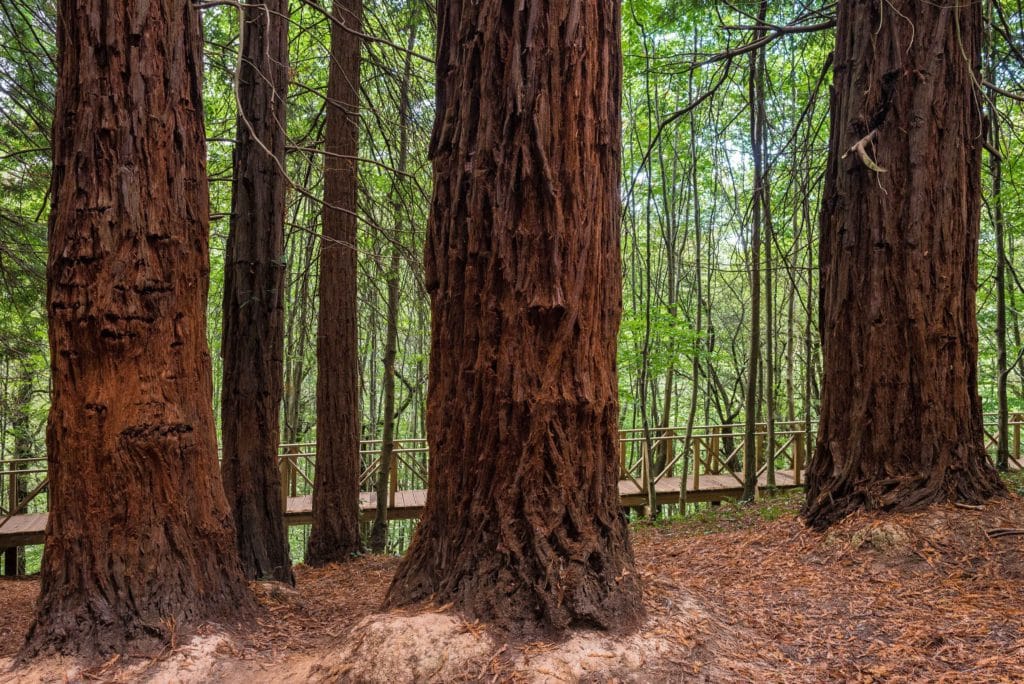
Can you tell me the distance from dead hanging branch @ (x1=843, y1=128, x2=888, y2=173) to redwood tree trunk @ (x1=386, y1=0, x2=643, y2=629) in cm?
237

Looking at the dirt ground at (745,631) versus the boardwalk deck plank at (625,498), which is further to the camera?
the boardwalk deck plank at (625,498)

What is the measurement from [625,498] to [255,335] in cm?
734

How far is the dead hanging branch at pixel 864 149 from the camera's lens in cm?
437

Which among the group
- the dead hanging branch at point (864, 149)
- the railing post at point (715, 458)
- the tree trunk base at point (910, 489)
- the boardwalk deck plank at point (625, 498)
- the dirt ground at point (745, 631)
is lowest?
the boardwalk deck plank at point (625, 498)

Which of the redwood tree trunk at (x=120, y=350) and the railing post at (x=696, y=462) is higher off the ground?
the redwood tree trunk at (x=120, y=350)

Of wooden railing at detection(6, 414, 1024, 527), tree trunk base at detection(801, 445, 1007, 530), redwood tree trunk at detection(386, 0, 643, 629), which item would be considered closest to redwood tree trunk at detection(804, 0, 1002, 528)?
tree trunk base at detection(801, 445, 1007, 530)

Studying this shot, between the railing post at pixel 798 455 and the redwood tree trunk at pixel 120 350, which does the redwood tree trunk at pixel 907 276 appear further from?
the railing post at pixel 798 455

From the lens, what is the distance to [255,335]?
5.27 m

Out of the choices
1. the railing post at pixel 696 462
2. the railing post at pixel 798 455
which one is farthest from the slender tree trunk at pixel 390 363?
the railing post at pixel 798 455

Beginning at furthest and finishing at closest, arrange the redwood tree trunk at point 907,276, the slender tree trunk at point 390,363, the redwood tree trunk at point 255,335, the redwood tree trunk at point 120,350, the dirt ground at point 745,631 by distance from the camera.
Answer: the slender tree trunk at point 390,363, the redwood tree trunk at point 255,335, the redwood tree trunk at point 907,276, the redwood tree trunk at point 120,350, the dirt ground at point 745,631

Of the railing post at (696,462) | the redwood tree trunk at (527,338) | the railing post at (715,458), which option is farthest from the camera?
the railing post at (715,458)

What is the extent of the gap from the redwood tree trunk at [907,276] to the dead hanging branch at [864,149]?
2 centimetres

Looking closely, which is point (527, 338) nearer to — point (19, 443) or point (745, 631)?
point (745, 631)

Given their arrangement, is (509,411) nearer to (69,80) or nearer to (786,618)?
(786,618)
